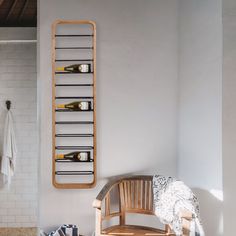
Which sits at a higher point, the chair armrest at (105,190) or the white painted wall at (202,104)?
the white painted wall at (202,104)

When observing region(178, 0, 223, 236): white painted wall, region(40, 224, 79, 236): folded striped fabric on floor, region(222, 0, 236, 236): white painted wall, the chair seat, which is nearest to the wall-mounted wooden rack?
region(40, 224, 79, 236): folded striped fabric on floor

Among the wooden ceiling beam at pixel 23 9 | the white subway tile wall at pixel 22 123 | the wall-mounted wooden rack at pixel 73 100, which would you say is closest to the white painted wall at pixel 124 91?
the wall-mounted wooden rack at pixel 73 100

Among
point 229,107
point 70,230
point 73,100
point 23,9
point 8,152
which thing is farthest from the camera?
point 8,152

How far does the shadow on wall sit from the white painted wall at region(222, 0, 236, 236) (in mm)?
70

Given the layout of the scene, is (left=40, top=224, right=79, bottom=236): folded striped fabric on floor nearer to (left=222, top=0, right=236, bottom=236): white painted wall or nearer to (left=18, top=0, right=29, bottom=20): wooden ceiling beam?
(left=222, top=0, right=236, bottom=236): white painted wall

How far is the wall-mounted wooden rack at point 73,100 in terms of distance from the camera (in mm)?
3291

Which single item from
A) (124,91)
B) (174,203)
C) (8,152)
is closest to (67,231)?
(174,203)

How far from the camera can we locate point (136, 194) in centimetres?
318

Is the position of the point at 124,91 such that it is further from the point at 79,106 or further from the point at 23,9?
the point at 23,9

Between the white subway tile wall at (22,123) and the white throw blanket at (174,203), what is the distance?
2375 millimetres

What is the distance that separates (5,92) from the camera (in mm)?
4828

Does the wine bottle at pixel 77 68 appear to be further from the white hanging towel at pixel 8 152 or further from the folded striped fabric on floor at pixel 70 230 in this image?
the white hanging towel at pixel 8 152

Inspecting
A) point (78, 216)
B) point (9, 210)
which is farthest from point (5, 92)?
point (78, 216)

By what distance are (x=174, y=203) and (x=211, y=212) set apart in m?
0.27
